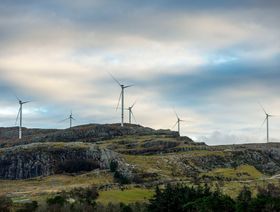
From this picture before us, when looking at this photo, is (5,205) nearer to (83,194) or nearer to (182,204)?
(83,194)

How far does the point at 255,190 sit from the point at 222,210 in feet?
252

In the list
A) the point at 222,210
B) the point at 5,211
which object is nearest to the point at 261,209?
the point at 222,210

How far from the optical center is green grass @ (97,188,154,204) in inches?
6818

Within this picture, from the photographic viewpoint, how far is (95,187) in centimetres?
19700

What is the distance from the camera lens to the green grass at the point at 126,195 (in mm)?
173188

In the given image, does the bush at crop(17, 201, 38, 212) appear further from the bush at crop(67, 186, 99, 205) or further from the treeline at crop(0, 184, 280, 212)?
the bush at crop(67, 186, 99, 205)

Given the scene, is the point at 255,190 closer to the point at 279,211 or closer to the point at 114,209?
the point at 114,209

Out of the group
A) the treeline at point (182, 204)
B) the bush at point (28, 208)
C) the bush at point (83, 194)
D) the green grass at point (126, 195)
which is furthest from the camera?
the green grass at point (126, 195)

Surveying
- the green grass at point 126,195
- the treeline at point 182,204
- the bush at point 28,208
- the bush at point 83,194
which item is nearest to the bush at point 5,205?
the treeline at point 182,204

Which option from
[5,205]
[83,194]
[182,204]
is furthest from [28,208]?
[182,204]

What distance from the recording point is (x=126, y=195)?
18275 cm

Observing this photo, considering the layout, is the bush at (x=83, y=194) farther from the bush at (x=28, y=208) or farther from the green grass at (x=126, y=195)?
the bush at (x=28, y=208)

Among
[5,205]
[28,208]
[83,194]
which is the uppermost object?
[83,194]

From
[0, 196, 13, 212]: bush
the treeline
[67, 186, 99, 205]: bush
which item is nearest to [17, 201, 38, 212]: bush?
the treeline
